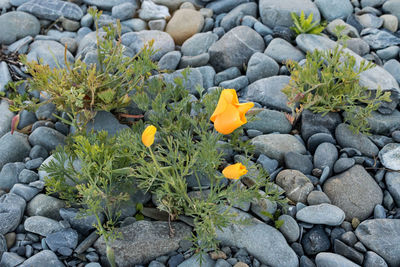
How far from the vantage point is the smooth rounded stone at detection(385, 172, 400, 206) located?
2.95 metres

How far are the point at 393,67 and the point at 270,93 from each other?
4.22 ft

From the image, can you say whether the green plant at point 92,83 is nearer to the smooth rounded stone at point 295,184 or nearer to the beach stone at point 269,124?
the beach stone at point 269,124

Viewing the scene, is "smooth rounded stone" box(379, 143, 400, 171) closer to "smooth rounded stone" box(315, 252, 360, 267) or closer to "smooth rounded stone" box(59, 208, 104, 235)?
"smooth rounded stone" box(315, 252, 360, 267)

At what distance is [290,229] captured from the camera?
106 inches

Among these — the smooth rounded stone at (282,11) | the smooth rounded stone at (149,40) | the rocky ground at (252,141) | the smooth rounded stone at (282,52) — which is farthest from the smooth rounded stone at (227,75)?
the smooth rounded stone at (282,11)

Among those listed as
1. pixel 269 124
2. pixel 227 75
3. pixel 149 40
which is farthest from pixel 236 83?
pixel 149 40

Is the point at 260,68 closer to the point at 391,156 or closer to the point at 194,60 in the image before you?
the point at 194,60

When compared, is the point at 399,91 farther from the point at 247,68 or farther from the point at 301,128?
the point at 247,68

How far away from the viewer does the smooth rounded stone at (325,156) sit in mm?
3137

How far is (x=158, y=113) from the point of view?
3.05 m

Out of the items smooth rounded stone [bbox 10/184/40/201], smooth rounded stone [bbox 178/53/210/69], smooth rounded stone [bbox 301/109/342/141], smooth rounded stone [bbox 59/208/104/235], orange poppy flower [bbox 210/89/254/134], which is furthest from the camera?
smooth rounded stone [bbox 178/53/210/69]

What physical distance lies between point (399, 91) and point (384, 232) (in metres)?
1.54

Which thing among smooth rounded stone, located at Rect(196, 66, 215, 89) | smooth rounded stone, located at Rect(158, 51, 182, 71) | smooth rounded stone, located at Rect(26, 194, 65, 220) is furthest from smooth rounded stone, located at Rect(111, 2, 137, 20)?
smooth rounded stone, located at Rect(26, 194, 65, 220)

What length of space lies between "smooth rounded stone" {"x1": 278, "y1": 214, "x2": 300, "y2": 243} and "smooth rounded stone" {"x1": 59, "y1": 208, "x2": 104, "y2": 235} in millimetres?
1216
